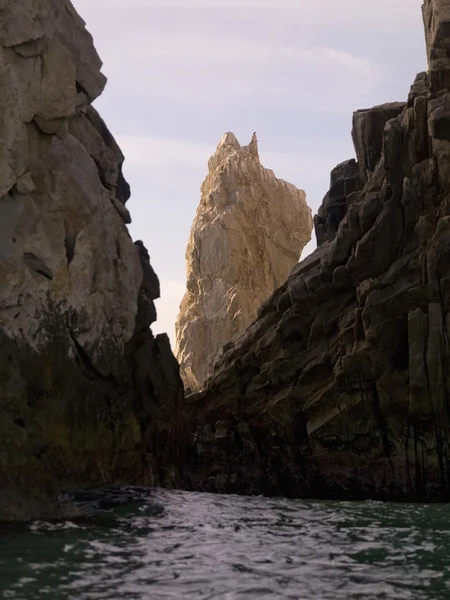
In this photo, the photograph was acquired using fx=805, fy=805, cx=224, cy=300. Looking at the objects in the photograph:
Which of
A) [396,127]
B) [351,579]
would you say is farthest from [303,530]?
[396,127]

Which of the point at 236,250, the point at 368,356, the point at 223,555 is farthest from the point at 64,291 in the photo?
the point at 236,250

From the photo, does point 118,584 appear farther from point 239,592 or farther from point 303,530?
point 303,530

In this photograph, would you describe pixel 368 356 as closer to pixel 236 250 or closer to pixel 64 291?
pixel 64 291

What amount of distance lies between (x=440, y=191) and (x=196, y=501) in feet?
50.8

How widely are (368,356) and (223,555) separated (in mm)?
17541

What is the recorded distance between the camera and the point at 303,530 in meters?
18.6

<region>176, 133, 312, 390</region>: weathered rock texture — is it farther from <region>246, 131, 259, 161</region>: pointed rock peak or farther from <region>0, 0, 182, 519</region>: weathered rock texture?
<region>0, 0, 182, 519</region>: weathered rock texture

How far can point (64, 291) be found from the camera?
24688mm

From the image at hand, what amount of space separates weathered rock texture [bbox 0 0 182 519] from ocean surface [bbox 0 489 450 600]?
2.63 metres

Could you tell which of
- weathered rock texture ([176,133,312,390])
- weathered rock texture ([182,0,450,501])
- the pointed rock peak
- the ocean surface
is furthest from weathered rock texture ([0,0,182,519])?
the pointed rock peak

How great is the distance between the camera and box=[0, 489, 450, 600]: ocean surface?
12.1 meters

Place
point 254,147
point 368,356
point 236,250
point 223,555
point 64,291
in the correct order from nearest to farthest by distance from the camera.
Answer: point 223,555 → point 64,291 → point 368,356 → point 236,250 → point 254,147

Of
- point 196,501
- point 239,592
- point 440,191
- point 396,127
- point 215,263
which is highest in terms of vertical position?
point 215,263

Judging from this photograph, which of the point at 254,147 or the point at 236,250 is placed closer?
the point at 236,250
